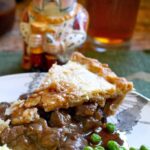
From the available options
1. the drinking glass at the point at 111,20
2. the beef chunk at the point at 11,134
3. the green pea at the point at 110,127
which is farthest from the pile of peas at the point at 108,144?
the drinking glass at the point at 111,20

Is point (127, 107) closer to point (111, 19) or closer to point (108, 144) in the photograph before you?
point (108, 144)

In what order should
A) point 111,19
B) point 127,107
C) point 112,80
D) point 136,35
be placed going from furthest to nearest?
point 136,35 < point 111,19 < point 127,107 < point 112,80

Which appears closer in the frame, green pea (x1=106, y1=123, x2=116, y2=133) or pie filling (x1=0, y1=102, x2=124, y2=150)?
pie filling (x1=0, y1=102, x2=124, y2=150)

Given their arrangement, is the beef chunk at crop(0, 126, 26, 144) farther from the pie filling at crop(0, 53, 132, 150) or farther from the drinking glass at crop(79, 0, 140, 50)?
the drinking glass at crop(79, 0, 140, 50)

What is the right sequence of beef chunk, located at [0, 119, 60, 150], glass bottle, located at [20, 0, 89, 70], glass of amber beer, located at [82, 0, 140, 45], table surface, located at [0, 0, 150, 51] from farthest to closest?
table surface, located at [0, 0, 150, 51] → glass of amber beer, located at [82, 0, 140, 45] → glass bottle, located at [20, 0, 89, 70] → beef chunk, located at [0, 119, 60, 150]

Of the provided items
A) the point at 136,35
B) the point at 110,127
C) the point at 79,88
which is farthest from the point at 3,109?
the point at 136,35

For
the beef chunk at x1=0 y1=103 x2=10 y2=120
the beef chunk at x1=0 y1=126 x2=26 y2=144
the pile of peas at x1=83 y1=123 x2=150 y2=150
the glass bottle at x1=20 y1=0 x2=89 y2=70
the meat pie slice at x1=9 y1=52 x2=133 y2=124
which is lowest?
→ the pile of peas at x1=83 y1=123 x2=150 y2=150

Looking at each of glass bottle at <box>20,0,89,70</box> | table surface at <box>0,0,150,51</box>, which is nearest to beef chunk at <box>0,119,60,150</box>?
glass bottle at <box>20,0,89,70</box>

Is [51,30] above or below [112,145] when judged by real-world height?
above

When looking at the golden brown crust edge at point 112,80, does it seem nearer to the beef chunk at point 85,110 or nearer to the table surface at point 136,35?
the beef chunk at point 85,110
